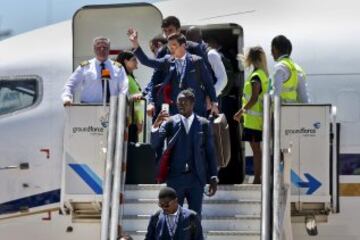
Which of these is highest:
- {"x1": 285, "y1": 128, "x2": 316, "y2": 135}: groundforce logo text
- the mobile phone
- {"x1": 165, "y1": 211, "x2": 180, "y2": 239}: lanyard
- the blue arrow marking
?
the mobile phone

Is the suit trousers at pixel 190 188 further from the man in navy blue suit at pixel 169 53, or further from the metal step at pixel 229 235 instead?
the man in navy blue suit at pixel 169 53

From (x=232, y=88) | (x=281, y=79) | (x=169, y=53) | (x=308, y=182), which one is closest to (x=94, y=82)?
(x=169, y=53)

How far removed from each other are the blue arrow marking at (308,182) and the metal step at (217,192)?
405 millimetres

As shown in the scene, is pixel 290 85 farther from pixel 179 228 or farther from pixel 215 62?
pixel 179 228

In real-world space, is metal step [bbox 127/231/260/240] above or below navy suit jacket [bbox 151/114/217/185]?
below

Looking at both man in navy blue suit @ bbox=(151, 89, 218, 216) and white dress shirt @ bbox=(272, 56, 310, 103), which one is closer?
man in navy blue suit @ bbox=(151, 89, 218, 216)

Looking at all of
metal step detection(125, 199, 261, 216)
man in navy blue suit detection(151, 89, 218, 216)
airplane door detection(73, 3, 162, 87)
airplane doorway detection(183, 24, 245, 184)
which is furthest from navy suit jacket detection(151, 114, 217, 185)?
airplane door detection(73, 3, 162, 87)

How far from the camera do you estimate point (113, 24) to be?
14195 millimetres

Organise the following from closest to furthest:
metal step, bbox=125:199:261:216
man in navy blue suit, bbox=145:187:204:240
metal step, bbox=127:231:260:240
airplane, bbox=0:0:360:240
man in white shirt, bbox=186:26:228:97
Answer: man in navy blue suit, bbox=145:187:204:240 → metal step, bbox=127:231:260:240 → metal step, bbox=125:199:261:216 → man in white shirt, bbox=186:26:228:97 → airplane, bbox=0:0:360:240

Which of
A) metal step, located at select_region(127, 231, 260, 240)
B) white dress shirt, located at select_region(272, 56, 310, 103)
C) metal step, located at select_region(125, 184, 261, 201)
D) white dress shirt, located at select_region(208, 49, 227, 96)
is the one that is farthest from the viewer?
white dress shirt, located at select_region(208, 49, 227, 96)

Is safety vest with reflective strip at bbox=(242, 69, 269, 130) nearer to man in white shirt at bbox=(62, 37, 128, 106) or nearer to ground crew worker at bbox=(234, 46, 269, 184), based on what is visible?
ground crew worker at bbox=(234, 46, 269, 184)

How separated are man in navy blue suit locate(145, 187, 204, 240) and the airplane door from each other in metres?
4.06

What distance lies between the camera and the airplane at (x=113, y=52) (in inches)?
530

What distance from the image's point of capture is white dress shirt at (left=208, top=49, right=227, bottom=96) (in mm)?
12984
